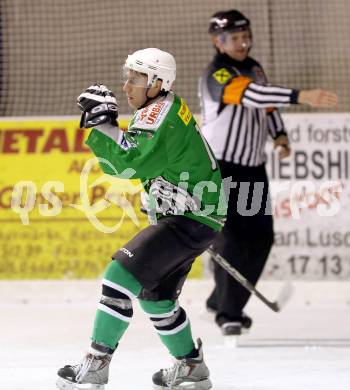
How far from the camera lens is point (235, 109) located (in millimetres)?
4844

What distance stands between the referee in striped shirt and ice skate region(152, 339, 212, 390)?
94cm

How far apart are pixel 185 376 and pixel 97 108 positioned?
0.96 metres

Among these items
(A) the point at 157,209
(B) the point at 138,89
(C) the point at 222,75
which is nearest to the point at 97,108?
(B) the point at 138,89

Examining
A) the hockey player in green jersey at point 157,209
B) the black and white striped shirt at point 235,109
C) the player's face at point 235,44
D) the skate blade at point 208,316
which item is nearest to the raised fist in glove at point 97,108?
the hockey player in green jersey at point 157,209

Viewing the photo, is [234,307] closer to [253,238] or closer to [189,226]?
[253,238]

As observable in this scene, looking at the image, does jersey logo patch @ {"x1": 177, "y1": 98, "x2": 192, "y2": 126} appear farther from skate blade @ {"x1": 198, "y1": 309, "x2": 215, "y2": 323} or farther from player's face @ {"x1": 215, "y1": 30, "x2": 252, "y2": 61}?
skate blade @ {"x1": 198, "y1": 309, "x2": 215, "y2": 323}

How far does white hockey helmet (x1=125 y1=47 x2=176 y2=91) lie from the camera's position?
141 inches

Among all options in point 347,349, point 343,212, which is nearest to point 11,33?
point 343,212

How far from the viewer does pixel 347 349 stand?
14.4 ft

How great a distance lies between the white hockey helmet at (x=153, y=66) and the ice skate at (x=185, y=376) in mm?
914

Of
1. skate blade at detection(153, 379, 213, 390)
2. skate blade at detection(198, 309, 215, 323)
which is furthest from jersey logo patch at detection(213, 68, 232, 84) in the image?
skate blade at detection(153, 379, 213, 390)

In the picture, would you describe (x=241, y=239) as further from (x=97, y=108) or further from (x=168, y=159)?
(x=97, y=108)

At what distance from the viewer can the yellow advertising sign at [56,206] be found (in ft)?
19.8

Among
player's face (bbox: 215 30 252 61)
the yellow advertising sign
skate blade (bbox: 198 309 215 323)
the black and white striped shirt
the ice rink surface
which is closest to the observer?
the ice rink surface
